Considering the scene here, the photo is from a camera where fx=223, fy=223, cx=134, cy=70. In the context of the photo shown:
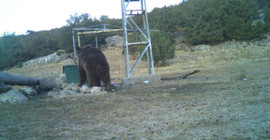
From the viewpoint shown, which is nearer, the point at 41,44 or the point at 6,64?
the point at 6,64

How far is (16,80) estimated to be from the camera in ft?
31.9

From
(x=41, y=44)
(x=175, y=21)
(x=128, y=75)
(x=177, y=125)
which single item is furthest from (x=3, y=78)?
(x=41, y=44)

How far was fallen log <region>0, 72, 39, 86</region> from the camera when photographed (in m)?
9.17

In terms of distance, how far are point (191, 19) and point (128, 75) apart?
2448 centimetres

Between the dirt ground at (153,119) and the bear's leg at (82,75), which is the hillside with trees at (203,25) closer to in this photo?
the bear's leg at (82,75)

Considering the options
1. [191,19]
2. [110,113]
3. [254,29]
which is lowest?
[110,113]

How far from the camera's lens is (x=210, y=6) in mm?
32000

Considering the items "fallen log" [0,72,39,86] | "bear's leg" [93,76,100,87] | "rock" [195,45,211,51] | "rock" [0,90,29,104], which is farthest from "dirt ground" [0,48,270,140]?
"rock" [195,45,211,51]

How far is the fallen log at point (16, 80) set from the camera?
9.17 metres

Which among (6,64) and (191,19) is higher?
(191,19)

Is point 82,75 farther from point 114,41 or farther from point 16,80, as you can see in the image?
point 114,41

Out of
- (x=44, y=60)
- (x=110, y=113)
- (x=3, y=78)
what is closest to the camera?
(x=110, y=113)

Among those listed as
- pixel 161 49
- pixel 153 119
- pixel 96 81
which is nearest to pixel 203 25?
pixel 161 49

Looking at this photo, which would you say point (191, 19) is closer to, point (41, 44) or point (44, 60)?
point (44, 60)
